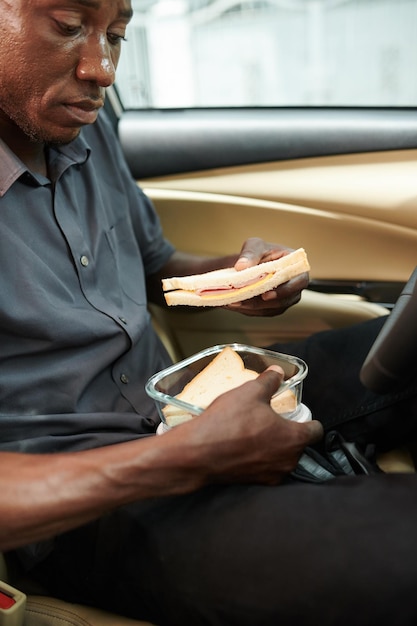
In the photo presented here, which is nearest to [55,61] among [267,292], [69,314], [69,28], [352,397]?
[69,28]

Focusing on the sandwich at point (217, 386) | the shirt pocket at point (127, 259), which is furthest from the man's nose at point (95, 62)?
the sandwich at point (217, 386)

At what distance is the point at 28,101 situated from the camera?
4.71 ft

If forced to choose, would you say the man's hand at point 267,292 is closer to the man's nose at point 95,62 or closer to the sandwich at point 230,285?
the sandwich at point 230,285

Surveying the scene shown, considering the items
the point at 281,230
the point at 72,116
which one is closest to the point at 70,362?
the point at 72,116

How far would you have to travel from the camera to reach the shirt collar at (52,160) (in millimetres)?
1436

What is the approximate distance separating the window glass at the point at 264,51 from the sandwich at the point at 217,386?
1.19 metres

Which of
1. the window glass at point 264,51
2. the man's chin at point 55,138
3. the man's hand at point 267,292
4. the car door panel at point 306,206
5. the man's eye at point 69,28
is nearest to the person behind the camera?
the man's eye at point 69,28

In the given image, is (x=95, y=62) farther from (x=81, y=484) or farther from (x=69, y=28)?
(x=81, y=484)

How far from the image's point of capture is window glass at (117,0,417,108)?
248cm

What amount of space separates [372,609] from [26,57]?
1.07 metres

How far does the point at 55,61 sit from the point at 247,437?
2.49 ft

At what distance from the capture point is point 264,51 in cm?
273

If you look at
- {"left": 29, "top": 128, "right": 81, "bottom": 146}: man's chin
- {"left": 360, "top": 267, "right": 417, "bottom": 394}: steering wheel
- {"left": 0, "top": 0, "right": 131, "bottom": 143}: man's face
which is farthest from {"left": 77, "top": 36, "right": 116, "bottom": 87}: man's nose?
{"left": 360, "top": 267, "right": 417, "bottom": 394}: steering wheel

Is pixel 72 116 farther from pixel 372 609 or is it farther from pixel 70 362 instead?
pixel 372 609
